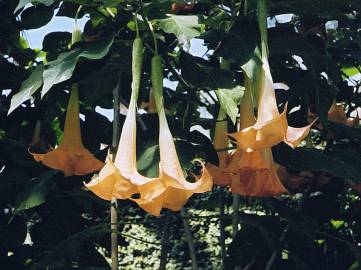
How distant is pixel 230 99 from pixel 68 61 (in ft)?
1.10

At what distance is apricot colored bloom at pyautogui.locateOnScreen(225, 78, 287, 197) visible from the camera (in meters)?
1.20

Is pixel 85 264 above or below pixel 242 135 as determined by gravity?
below

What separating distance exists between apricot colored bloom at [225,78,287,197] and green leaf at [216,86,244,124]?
2.0 inches

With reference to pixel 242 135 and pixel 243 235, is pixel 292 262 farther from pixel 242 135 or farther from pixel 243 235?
pixel 242 135

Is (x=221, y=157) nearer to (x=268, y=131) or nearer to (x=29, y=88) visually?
(x=268, y=131)

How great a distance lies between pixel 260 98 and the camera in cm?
119

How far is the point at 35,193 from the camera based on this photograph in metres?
1.54

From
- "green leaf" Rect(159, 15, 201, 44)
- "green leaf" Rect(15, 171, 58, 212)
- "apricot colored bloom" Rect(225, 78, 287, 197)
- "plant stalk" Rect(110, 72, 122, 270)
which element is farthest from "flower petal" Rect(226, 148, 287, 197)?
"green leaf" Rect(15, 171, 58, 212)

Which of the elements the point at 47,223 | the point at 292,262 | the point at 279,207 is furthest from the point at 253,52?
the point at 47,223

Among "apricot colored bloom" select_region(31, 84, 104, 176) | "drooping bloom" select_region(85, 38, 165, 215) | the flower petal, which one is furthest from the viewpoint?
"apricot colored bloom" select_region(31, 84, 104, 176)

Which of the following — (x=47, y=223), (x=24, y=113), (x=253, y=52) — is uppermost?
(x=253, y=52)

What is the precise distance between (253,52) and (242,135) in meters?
0.21

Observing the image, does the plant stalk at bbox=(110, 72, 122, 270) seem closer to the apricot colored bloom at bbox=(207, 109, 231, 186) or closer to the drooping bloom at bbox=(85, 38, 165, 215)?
the apricot colored bloom at bbox=(207, 109, 231, 186)

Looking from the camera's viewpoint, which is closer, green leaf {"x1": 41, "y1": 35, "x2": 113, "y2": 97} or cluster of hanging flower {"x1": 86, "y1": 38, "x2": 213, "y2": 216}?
cluster of hanging flower {"x1": 86, "y1": 38, "x2": 213, "y2": 216}
